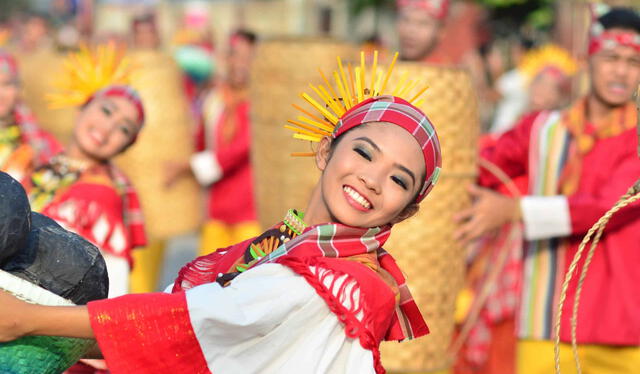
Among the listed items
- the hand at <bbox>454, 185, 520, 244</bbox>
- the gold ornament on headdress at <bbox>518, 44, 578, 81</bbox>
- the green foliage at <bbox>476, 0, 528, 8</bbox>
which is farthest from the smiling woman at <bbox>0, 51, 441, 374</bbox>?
the green foliage at <bbox>476, 0, 528, 8</bbox>

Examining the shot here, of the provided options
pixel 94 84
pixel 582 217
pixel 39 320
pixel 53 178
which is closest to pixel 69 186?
pixel 53 178

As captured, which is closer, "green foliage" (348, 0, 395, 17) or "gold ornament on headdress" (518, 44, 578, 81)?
"gold ornament on headdress" (518, 44, 578, 81)

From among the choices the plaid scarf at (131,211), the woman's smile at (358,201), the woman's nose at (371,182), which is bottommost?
the plaid scarf at (131,211)

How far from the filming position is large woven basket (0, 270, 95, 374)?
7.09ft

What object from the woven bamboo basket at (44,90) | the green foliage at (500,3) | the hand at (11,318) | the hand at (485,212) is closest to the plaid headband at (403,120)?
the hand at (11,318)

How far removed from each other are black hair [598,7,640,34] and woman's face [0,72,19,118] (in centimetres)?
281

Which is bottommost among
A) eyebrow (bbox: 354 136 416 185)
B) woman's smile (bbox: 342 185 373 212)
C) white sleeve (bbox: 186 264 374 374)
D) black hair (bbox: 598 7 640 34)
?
white sleeve (bbox: 186 264 374 374)

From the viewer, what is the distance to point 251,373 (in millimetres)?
2377

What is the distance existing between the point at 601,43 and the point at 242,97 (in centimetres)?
356

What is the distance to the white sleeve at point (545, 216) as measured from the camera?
420cm

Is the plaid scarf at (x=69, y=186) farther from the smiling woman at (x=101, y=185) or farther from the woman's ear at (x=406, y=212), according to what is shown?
the woman's ear at (x=406, y=212)

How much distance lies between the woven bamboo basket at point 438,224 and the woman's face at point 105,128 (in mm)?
1113

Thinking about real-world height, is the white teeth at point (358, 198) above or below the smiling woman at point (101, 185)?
above

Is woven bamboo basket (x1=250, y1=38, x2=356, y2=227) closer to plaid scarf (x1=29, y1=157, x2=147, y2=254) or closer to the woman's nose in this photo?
plaid scarf (x1=29, y1=157, x2=147, y2=254)
